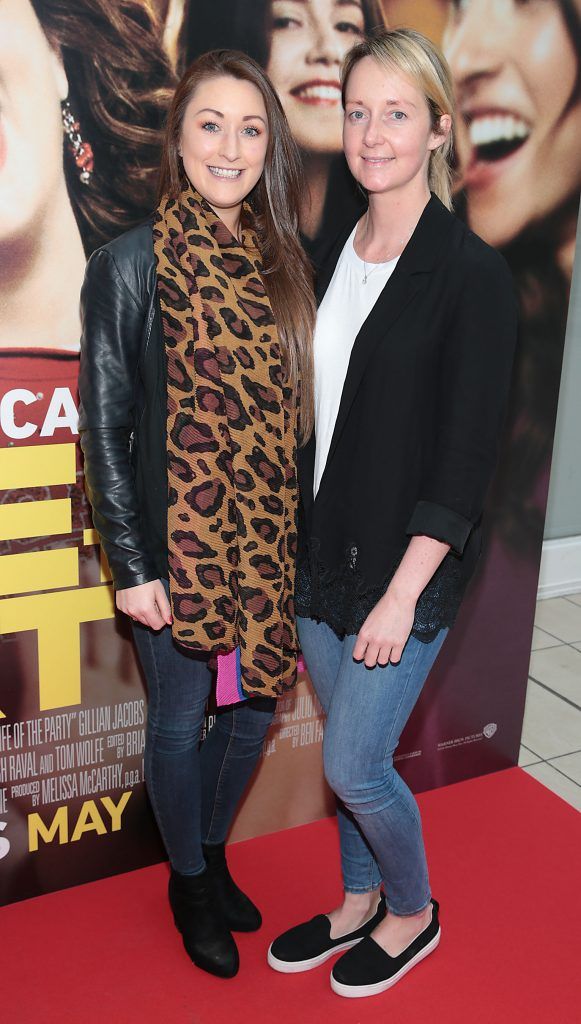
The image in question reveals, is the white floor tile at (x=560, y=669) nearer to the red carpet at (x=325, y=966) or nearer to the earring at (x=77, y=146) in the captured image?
the red carpet at (x=325, y=966)

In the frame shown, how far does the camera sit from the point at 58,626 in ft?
6.86

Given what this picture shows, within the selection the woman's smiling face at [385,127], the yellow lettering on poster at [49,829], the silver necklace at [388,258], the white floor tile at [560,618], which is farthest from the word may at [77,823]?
the white floor tile at [560,618]

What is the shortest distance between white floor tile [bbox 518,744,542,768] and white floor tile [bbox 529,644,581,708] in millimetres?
446

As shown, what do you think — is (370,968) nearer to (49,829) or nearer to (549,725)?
(49,829)

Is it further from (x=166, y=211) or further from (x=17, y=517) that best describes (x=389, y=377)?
(x=17, y=517)

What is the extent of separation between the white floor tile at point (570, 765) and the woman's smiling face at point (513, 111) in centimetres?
152

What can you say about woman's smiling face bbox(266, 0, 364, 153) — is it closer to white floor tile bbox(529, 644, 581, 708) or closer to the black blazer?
the black blazer

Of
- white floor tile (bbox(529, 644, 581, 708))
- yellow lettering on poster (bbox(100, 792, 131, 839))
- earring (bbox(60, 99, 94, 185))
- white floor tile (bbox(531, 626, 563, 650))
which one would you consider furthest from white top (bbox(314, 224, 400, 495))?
white floor tile (bbox(531, 626, 563, 650))

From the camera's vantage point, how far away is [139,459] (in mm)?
1726

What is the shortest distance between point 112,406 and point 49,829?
1.08 meters

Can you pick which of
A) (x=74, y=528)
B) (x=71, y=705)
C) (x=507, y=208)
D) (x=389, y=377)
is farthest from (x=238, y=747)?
(x=507, y=208)

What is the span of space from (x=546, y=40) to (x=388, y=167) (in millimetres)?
911

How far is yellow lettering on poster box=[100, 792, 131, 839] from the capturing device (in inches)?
89.5

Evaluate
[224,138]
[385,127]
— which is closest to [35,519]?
[224,138]
